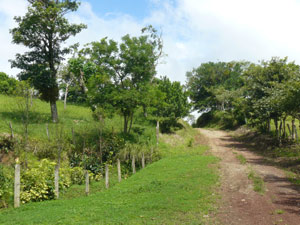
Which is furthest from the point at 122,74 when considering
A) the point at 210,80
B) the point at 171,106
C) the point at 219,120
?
the point at 210,80

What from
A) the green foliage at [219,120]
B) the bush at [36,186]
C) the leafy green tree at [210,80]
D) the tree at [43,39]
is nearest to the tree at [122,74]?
the tree at [43,39]

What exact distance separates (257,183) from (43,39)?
21.8 meters

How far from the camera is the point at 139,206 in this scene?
27.3 ft

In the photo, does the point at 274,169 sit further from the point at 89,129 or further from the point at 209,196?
the point at 89,129

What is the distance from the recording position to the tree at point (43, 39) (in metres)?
22.1

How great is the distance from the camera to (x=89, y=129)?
20.1 metres

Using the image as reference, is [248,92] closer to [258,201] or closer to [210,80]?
[258,201]

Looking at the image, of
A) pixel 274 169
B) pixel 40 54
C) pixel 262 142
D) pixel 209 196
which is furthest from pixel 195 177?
pixel 40 54

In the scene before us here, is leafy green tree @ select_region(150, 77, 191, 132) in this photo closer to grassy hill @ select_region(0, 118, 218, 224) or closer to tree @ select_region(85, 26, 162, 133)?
tree @ select_region(85, 26, 162, 133)

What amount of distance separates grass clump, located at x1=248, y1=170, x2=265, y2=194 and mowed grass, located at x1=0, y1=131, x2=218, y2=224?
1.62 m

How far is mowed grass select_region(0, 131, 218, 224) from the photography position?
7180 mm

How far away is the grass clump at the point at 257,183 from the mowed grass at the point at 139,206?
5.33ft

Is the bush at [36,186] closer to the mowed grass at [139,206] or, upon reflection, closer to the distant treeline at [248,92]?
the mowed grass at [139,206]

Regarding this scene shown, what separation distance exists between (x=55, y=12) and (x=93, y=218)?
20868 mm
